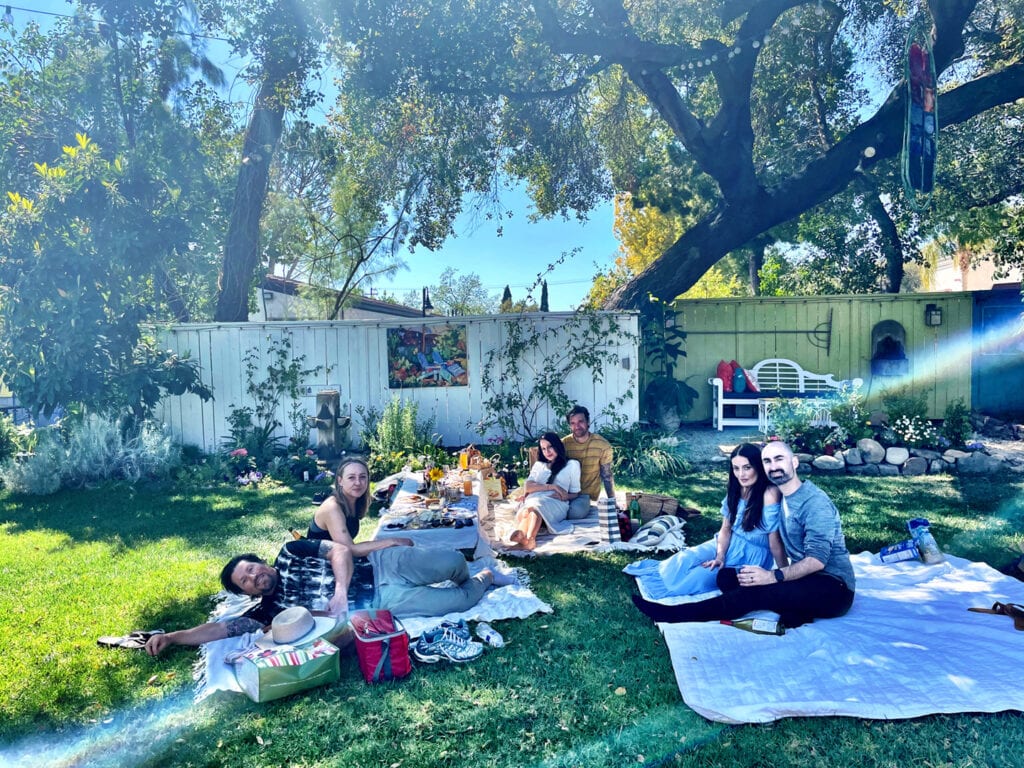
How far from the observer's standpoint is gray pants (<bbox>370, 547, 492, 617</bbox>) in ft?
14.7

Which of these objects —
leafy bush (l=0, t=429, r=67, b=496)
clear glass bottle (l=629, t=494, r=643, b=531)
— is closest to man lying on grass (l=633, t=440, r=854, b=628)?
clear glass bottle (l=629, t=494, r=643, b=531)

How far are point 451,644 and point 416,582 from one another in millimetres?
717

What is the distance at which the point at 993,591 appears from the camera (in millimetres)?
4516

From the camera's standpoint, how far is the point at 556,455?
6.46m

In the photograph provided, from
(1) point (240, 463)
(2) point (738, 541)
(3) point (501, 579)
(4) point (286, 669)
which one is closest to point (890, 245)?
(2) point (738, 541)

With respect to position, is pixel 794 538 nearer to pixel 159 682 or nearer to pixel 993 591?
pixel 993 591

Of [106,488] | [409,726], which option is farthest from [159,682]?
[106,488]

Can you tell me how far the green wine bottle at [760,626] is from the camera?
3.93 meters

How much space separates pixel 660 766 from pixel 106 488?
26.7ft

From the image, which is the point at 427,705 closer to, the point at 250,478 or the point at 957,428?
the point at 250,478

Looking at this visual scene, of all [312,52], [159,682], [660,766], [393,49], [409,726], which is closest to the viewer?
[660,766]

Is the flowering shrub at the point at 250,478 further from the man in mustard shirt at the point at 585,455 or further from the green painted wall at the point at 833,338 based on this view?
the green painted wall at the point at 833,338

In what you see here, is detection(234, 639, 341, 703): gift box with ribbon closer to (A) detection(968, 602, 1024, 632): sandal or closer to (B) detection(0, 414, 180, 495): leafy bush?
(A) detection(968, 602, 1024, 632): sandal

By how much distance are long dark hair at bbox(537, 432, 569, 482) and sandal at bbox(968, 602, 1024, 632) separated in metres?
3.34
